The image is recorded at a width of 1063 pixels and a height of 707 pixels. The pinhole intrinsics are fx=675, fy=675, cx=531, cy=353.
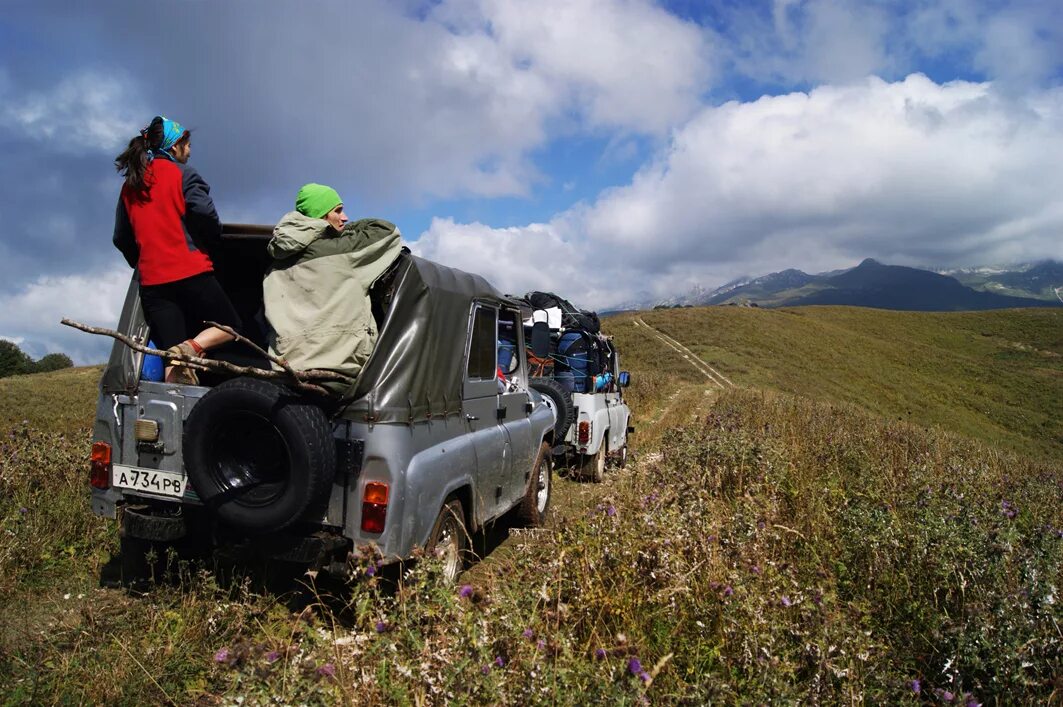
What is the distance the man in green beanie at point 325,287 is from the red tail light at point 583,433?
5016 millimetres

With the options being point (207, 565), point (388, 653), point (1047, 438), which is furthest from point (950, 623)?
point (1047, 438)

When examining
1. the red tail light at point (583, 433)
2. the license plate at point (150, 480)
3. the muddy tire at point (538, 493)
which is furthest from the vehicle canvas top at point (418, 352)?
the red tail light at point (583, 433)

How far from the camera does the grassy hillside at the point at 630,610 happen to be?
245cm

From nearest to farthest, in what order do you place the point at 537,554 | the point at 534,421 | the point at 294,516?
1. the point at 294,516
2. the point at 537,554
3. the point at 534,421

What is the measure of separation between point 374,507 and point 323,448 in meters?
0.42

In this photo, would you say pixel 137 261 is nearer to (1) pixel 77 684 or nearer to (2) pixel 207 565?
(2) pixel 207 565

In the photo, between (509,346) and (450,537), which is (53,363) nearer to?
(509,346)

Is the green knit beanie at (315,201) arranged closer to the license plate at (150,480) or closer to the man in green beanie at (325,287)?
the man in green beanie at (325,287)

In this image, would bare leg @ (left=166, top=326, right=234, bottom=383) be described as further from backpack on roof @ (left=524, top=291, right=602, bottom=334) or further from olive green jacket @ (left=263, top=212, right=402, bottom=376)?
backpack on roof @ (left=524, top=291, right=602, bottom=334)

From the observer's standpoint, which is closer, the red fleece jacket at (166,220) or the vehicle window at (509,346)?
the red fleece jacket at (166,220)

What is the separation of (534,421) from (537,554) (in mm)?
2296

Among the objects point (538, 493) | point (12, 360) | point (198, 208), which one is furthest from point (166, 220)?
point (12, 360)

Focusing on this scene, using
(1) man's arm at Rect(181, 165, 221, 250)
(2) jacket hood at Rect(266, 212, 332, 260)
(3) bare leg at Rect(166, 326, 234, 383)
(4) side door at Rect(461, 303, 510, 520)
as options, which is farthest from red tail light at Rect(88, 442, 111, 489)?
(4) side door at Rect(461, 303, 510, 520)

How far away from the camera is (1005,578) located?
10.9ft
